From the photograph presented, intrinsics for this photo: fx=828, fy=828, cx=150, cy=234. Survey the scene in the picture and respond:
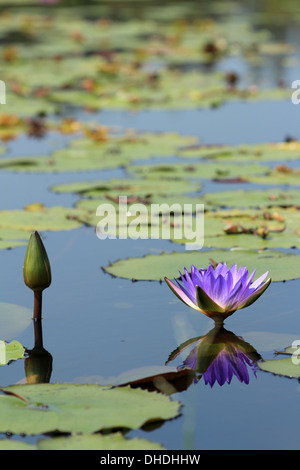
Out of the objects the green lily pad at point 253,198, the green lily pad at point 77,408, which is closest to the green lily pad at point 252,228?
the green lily pad at point 253,198

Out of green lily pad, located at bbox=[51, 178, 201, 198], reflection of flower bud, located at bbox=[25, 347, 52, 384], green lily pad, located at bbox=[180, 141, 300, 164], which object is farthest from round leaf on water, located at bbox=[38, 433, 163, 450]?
green lily pad, located at bbox=[180, 141, 300, 164]

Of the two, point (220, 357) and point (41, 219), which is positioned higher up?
point (41, 219)

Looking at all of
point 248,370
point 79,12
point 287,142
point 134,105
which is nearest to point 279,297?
point 248,370

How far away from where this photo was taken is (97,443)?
→ 1557mm

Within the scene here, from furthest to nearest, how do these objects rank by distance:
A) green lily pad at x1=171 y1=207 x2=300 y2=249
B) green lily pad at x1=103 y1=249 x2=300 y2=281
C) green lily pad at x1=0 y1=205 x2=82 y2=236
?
green lily pad at x1=0 y1=205 x2=82 y2=236
green lily pad at x1=171 y1=207 x2=300 y2=249
green lily pad at x1=103 y1=249 x2=300 y2=281

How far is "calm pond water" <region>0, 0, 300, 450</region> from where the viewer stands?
167 cm

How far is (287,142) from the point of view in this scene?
15.2 ft

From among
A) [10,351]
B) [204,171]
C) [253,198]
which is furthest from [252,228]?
[10,351]

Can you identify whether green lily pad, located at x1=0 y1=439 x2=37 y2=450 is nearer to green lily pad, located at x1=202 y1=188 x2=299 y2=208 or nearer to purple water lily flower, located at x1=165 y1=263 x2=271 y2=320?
purple water lily flower, located at x1=165 y1=263 x2=271 y2=320

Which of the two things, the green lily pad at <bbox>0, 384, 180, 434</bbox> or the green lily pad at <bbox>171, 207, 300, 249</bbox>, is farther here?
the green lily pad at <bbox>171, 207, 300, 249</bbox>

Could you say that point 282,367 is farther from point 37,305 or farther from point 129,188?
point 129,188

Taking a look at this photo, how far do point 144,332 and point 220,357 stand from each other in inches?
10.3

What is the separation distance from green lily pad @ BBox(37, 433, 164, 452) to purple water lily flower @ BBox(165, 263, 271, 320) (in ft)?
1.91

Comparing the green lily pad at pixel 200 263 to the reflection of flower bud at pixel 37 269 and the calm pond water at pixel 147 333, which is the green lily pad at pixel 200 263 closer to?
Result: the calm pond water at pixel 147 333
